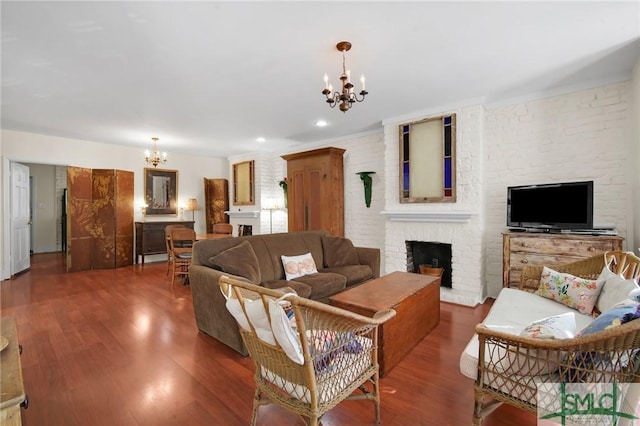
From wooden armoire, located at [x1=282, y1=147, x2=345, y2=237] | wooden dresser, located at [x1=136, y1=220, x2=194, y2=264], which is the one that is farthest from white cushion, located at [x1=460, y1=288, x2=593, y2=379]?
wooden dresser, located at [x1=136, y1=220, x2=194, y2=264]

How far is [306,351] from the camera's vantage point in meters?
1.23

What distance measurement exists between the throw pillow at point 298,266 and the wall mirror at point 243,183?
146 inches

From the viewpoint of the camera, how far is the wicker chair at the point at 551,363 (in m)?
1.10

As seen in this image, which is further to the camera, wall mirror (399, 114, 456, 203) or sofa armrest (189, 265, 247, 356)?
wall mirror (399, 114, 456, 203)

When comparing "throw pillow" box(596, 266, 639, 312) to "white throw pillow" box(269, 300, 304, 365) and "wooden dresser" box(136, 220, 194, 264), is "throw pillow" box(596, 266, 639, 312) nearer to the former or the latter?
"white throw pillow" box(269, 300, 304, 365)

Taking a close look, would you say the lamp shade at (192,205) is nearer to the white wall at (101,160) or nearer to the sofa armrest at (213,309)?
the white wall at (101,160)

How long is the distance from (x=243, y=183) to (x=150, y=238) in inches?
90.8

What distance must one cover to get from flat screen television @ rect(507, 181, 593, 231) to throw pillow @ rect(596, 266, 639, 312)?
1073 millimetres

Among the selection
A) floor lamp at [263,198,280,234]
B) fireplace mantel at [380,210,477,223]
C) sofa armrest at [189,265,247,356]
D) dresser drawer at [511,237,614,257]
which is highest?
floor lamp at [263,198,280,234]

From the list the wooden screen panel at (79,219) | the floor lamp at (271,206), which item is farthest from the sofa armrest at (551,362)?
the wooden screen panel at (79,219)

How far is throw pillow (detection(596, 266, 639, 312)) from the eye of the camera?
1816 mm

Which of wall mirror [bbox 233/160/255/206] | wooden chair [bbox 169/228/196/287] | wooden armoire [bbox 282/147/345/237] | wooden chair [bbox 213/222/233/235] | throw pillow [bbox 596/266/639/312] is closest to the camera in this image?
throw pillow [bbox 596/266/639/312]

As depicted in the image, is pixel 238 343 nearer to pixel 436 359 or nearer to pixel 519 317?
pixel 436 359

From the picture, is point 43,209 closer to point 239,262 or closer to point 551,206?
point 239,262
